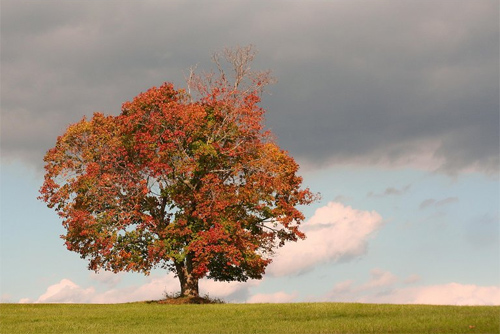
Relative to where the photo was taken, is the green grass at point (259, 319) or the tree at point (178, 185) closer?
the green grass at point (259, 319)

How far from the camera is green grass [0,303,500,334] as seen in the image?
77.0ft

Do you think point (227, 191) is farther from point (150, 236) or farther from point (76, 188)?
point (76, 188)

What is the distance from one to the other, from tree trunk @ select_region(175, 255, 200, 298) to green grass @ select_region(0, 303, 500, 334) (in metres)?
5.25

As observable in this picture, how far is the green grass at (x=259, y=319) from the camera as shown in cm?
2347

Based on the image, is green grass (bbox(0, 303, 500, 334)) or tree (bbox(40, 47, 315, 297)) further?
tree (bbox(40, 47, 315, 297))

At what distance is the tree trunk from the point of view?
4062 centimetres

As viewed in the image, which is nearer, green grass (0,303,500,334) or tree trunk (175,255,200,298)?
green grass (0,303,500,334)

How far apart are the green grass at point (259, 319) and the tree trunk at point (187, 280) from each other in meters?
5.25

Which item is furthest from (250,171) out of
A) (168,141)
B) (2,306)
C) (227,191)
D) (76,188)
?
(2,306)

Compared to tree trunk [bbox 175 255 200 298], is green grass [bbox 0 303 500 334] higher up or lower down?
lower down

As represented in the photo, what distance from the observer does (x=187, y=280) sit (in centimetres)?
4072

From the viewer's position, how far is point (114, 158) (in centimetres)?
3944

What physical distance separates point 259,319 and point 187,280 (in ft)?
44.3

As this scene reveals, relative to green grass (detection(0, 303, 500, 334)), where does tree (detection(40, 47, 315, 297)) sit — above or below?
above
